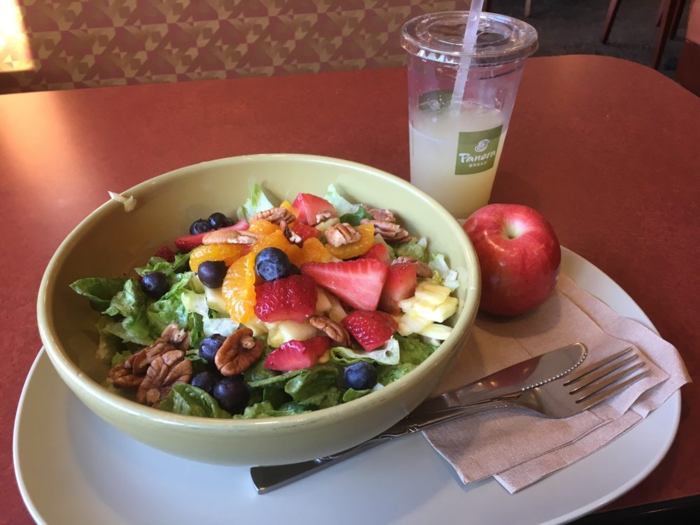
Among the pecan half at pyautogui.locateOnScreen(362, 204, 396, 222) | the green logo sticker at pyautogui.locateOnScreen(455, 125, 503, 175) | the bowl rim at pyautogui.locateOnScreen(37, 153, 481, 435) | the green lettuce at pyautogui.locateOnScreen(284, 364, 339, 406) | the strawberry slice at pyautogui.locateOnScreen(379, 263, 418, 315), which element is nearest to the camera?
the bowl rim at pyautogui.locateOnScreen(37, 153, 481, 435)

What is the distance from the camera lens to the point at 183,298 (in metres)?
0.75

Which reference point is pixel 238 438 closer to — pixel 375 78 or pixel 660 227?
pixel 660 227

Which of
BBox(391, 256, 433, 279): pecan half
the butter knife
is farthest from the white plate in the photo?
BBox(391, 256, 433, 279): pecan half

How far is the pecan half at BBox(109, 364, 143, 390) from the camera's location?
0.68m

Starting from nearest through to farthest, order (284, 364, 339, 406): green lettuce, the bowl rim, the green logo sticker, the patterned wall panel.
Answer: the bowl rim
(284, 364, 339, 406): green lettuce
the green logo sticker
the patterned wall panel

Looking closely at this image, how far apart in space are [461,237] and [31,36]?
2.02 meters

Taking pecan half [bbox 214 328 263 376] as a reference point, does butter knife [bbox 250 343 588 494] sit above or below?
below

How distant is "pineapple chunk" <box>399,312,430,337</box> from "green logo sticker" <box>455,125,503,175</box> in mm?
368

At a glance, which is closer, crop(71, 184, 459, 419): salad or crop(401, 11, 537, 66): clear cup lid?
crop(71, 184, 459, 419): salad

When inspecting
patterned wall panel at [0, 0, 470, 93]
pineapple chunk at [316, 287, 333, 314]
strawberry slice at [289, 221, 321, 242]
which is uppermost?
strawberry slice at [289, 221, 321, 242]

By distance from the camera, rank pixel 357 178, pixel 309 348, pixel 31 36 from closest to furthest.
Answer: pixel 309 348 → pixel 357 178 → pixel 31 36

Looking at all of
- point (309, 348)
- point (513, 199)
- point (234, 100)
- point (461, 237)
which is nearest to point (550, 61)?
point (513, 199)

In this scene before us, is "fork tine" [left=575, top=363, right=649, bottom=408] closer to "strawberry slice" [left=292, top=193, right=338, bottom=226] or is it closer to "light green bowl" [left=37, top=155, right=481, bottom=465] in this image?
"light green bowl" [left=37, top=155, right=481, bottom=465]

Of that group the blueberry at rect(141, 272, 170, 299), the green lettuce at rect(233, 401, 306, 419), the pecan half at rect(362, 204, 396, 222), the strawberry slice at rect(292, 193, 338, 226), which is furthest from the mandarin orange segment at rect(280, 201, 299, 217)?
the green lettuce at rect(233, 401, 306, 419)
